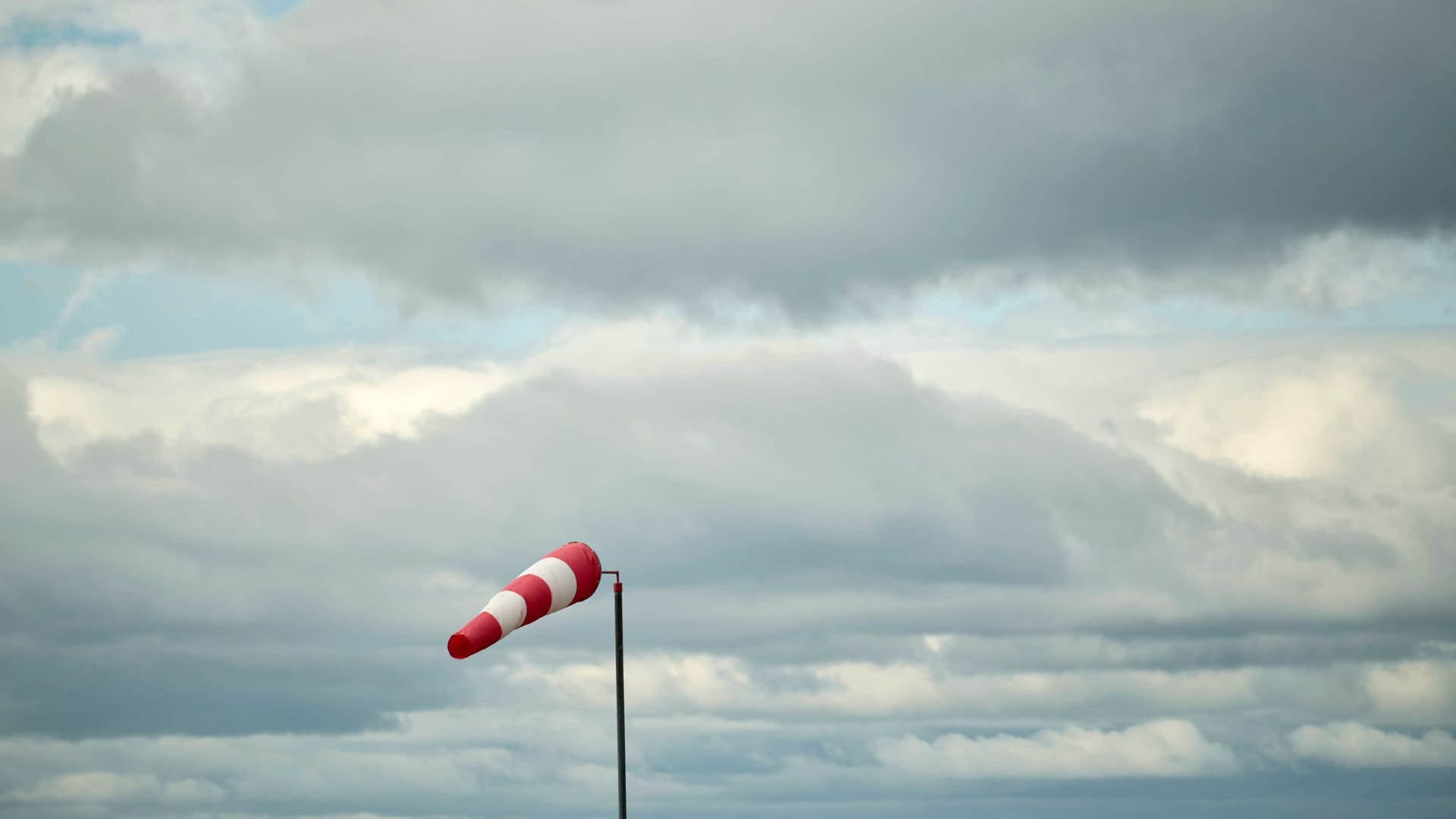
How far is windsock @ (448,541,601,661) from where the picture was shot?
40531 mm

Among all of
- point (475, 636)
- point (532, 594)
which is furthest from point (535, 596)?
point (475, 636)

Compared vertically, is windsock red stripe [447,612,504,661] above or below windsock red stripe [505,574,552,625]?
below

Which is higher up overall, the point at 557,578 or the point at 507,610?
the point at 557,578

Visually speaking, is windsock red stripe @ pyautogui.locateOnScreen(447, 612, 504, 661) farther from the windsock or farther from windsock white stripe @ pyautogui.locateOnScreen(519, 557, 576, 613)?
windsock white stripe @ pyautogui.locateOnScreen(519, 557, 576, 613)

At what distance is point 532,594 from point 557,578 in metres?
1.08

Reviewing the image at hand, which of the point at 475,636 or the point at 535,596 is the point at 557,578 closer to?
the point at 535,596

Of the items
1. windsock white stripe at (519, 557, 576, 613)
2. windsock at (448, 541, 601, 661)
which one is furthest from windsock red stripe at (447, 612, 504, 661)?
windsock white stripe at (519, 557, 576, 613)

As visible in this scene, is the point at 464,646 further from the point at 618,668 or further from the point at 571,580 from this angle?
the point at 618,668

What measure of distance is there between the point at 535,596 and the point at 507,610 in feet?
4.07

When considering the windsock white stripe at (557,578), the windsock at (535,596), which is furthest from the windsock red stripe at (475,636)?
the windsock white stripe at (557,578)

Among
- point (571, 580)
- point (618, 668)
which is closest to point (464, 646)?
point (571, 580)

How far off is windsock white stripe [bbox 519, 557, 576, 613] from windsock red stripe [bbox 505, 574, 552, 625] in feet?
0.43

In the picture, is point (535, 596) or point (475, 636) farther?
point (535, 596)

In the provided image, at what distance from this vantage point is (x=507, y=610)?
41781mm
